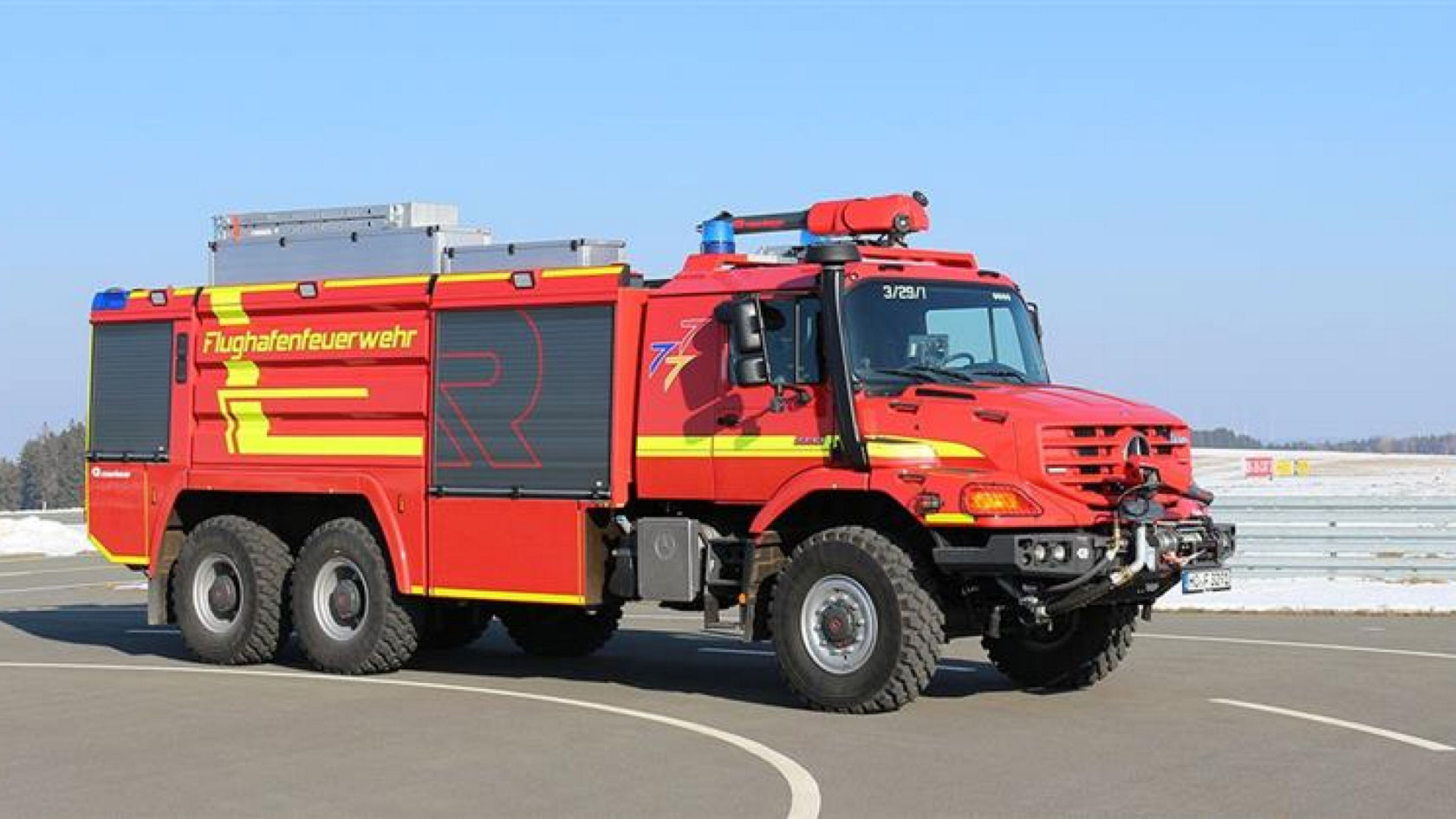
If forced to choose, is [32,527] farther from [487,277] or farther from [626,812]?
[626,812]

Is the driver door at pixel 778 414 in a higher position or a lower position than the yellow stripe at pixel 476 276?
lower

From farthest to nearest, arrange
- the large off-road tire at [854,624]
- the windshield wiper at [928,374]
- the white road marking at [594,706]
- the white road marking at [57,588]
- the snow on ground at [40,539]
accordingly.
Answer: the snow on ground at [40,539], the white road marking at [57,588], the windshield wiper at [928,374], the large off-road tire at [854,624], the white road marking at [594,706]

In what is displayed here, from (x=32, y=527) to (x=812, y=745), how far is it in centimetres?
3731

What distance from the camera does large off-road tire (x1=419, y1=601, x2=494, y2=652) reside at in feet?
56.2

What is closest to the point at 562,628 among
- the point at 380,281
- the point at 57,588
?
the point at 380,281

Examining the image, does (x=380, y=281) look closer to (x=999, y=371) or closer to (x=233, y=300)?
(x=233, y=300)

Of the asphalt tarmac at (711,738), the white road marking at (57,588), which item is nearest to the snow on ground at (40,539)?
the white road marking at (57,588)

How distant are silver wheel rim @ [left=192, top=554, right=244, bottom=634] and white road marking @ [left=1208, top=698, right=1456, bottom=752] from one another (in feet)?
26.8

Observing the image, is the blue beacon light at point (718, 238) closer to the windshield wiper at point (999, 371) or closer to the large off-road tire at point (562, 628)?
the windshield wiper at point (999, 371)

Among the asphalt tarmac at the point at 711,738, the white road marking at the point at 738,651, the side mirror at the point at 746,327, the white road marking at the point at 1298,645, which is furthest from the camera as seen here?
the white road marking at the point at 738,651

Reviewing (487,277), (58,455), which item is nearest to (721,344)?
(487,277)

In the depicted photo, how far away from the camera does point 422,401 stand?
1627cm

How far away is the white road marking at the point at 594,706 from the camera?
10305 mm

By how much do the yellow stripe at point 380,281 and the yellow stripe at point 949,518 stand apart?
16.8 ft
